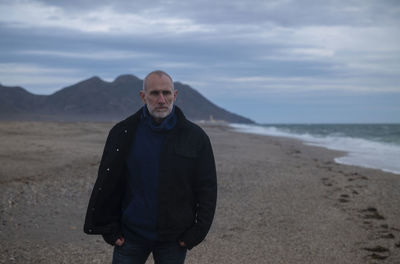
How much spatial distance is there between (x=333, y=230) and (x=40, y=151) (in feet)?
33.3

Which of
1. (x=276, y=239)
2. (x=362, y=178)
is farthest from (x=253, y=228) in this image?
(x=362, y=178)

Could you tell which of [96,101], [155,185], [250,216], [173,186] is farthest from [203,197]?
[96,101]

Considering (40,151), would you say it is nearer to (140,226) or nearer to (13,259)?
(13,259)

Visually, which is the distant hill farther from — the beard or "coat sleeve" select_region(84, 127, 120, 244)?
the beard

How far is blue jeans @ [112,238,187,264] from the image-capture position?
2.82 metres

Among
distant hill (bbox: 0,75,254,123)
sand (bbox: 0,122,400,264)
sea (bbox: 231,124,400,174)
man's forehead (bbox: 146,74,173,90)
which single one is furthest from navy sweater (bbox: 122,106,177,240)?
distant hill (bbox: 0,75,254,123)

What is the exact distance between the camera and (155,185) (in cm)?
275

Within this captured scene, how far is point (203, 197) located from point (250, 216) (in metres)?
4.34

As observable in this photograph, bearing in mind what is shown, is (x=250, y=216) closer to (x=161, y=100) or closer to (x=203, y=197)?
(x=203, y=197)

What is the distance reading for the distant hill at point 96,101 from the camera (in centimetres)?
9769

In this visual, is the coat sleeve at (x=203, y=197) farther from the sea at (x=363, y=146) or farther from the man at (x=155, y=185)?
the sea at (x=363, y=146)

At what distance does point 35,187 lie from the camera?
8234 mm

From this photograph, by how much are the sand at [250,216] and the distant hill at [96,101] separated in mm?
70776

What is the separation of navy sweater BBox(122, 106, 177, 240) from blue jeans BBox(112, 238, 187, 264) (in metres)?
0.06
